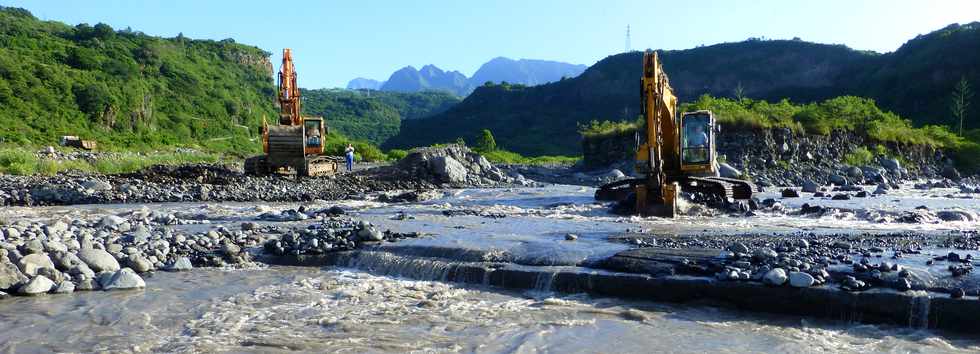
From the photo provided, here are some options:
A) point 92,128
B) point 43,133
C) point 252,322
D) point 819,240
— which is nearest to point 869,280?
point 819,240

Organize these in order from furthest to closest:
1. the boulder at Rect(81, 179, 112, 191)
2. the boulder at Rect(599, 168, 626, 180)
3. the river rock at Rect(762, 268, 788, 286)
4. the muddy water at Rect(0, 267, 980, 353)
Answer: the boulder at Rect(599, 168, 626, 180) → the boulder at Rect(81, 179, 112, 191) → the river rock at Rect(762, 268, 788, 286) → the muddy water at Rect(0, 267, 980, 353)

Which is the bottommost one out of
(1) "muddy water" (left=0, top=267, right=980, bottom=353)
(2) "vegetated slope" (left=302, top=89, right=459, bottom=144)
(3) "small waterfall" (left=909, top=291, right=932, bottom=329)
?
(1) "muddy water" (left=0, top=267, right=980, bottom=353)

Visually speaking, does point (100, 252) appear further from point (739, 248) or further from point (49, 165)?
point (49, 165)

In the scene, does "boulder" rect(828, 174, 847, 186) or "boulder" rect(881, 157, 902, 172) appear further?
"boulder" rect(881, 157, 902, 172)

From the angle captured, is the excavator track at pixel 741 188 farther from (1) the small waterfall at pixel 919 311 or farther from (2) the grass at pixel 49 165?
(2) the grass at pixel 49 165

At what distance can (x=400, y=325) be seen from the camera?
6828 millimetres

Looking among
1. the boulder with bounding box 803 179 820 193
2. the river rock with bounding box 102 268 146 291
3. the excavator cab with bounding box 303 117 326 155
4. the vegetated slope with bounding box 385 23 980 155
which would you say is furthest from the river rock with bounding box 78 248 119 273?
the vegetated slope with bounding box 385 23 980 155

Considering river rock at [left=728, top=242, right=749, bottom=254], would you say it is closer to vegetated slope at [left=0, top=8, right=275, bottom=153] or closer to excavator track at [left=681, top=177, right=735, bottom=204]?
excavator track at [left=681, top=177, right=735, bottom=204]

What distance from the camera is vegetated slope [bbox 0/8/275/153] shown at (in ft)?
173

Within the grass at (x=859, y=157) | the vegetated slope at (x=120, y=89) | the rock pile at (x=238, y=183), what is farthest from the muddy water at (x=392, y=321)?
the vegetated slope at (x=120, y=89)

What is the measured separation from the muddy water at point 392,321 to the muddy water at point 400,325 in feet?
0.05

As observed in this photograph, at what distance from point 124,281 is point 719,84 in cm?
10545

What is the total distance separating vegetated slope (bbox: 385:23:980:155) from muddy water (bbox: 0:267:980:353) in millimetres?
64007

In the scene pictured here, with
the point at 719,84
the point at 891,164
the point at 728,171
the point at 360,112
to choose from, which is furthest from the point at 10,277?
the point at 360,112
